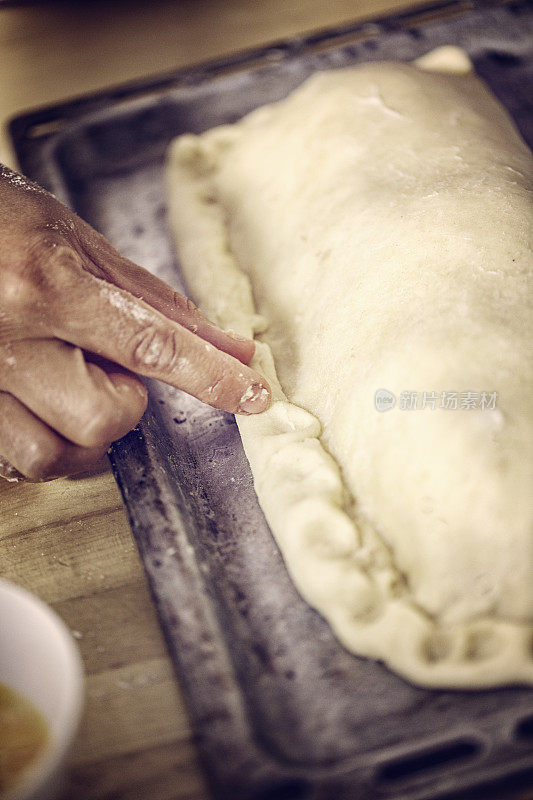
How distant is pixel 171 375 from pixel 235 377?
120mm

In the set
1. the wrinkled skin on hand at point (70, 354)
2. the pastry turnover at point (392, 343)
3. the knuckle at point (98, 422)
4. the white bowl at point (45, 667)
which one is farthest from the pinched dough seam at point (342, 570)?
the white bowl at point (45, 667)

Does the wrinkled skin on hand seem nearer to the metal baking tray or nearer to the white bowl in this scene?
the metal baking tray

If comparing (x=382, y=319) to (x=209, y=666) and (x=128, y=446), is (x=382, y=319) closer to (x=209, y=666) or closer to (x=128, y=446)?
(x=128, y=446)

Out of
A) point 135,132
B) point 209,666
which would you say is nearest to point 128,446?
point 209,666

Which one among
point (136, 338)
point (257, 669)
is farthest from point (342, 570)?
point (136, 338)

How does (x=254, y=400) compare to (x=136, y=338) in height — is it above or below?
below

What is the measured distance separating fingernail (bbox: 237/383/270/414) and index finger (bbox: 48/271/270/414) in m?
0.05

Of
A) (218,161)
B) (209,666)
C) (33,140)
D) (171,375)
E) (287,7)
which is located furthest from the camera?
(287,7)

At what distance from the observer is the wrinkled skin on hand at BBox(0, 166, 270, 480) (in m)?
1.03

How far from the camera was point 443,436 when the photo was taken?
3.14 ft

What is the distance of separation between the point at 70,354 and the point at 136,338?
114 millimetres

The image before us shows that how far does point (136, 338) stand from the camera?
1051mm

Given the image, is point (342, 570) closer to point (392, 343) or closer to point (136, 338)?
point (392, 343)

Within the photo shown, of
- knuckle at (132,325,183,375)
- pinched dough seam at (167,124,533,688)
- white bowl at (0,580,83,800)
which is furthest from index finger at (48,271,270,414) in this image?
white bowl at (0,580,83,800)
